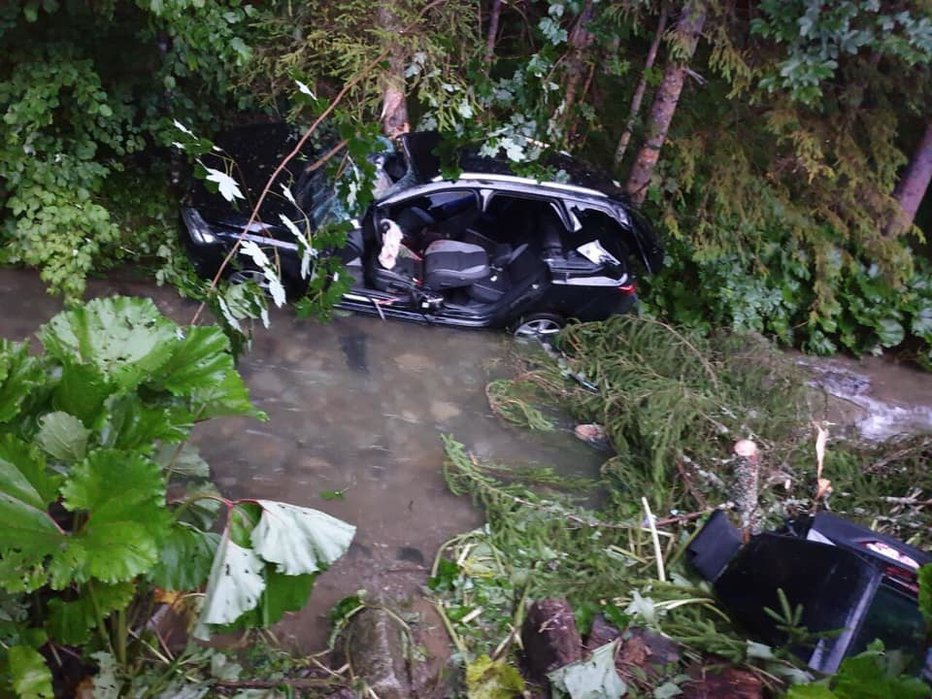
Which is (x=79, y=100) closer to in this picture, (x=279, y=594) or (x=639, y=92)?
(x=279, y=594)

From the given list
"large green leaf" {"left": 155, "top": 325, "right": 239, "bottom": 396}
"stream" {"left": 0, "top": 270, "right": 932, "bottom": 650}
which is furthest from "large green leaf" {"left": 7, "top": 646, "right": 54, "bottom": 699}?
"stream" {"left": 0, "top": 270, "right": 932, "bottom": 650}

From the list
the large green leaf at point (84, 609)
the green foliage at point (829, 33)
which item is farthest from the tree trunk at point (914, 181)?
the large green leaf at point (84, 609)

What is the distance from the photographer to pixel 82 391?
222 cm

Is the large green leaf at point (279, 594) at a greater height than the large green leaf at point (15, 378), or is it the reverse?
the large green leaf at point (15, 378)

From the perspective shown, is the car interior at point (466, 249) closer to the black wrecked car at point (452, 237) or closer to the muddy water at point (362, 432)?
the black wrecked car at point (452, 237)

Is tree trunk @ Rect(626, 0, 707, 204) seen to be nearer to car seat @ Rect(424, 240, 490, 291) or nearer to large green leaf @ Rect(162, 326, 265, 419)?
car seat @ Rect(424, 240, 490, 291)

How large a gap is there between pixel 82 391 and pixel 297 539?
2.69 feet

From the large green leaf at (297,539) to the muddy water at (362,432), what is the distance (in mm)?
1262

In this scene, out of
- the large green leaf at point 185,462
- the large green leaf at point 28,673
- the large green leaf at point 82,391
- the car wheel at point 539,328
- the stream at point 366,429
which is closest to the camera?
the large green leaf at point 28,673

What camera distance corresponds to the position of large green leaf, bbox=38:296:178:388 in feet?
8.16

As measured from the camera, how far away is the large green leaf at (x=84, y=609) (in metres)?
2.17

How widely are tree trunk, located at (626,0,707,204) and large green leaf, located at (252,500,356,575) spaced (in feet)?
16.7

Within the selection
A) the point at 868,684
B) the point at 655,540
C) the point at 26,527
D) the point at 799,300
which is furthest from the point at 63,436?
the point at 799,300

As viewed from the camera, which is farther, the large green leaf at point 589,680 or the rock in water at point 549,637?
the rock in water at point 549,637
